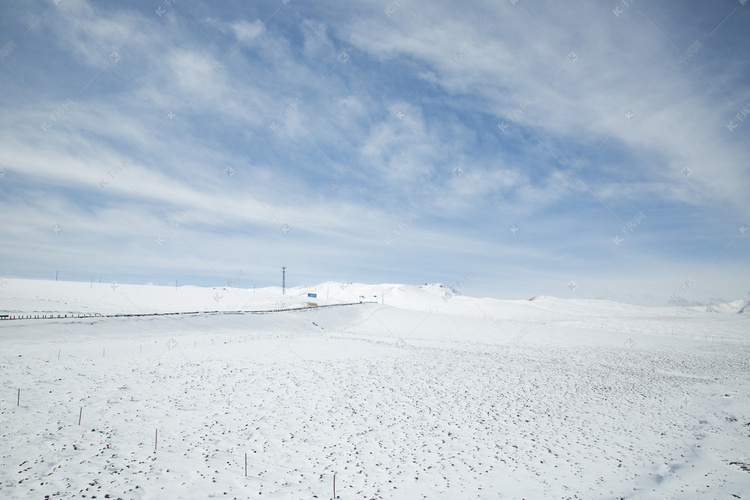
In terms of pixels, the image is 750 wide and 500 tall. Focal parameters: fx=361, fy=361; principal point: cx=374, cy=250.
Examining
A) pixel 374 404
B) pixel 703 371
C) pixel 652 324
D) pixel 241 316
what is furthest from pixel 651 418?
pixel 652 324

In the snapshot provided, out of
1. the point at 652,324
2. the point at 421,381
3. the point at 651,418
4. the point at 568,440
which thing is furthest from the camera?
the point at 652,324

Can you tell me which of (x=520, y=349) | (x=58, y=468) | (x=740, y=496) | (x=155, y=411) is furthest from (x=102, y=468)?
(x=520, y=349)

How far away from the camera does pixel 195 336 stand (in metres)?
44.2

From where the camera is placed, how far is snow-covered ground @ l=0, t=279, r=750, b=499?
12.5 meters

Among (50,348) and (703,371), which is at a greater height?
(50,348)

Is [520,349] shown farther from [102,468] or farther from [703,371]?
[102,468]

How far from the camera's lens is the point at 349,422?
60.1 ft

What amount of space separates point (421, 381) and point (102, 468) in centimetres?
1959

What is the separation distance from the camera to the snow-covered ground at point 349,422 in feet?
41.1

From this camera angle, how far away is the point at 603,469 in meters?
14.3

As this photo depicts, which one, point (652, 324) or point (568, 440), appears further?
point (652, 324)

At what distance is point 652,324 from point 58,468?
10575 cm

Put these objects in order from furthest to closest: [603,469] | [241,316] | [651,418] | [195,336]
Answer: [241,316] < [195,336] < [651,418] < [603,469]

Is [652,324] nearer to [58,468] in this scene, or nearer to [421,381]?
[421,381]
